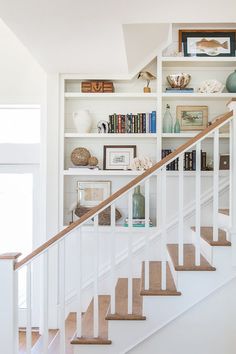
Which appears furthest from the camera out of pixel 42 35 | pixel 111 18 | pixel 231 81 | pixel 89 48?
pixel 231 81

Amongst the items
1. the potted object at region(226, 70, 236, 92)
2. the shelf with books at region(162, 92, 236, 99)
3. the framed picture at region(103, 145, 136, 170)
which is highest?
the potted object at region(226, 70, 236, 92)

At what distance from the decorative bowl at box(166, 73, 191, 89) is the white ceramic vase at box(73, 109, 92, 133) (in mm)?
967

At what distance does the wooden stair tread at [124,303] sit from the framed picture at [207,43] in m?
2.47

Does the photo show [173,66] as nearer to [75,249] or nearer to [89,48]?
[89,48]

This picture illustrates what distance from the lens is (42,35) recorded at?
3160 mm

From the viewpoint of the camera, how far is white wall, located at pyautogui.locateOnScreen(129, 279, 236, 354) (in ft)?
9.47

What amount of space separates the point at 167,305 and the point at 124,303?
0.45 m

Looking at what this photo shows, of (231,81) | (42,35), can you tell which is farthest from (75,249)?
(231,81)

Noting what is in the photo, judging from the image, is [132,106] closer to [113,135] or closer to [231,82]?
[113,135]

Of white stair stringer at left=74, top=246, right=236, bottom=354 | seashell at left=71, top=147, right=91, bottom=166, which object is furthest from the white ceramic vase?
white stair stringer at left=74, top=246, right=236, bottom=354

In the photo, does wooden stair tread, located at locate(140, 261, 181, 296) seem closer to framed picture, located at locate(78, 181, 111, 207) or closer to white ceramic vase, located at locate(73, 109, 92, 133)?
framed picture, located at locate(78, 181, 111, 207)

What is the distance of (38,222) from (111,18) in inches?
94.1

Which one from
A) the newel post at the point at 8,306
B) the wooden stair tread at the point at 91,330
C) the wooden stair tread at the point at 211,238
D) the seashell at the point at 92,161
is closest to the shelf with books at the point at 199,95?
the seashell at the point at 92,161

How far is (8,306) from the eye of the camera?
2699mm
